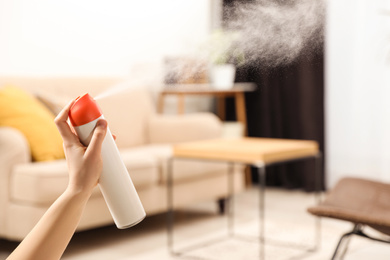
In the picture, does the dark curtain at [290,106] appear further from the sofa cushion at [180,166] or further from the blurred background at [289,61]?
the sofa cushion at [180,166]

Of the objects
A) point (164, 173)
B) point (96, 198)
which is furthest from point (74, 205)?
point (164, 173)

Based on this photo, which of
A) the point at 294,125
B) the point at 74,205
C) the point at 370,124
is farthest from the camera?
the point at 294,125

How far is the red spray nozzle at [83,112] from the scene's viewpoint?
0.72m

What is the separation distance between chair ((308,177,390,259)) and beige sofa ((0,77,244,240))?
97cm

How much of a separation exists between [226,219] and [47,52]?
143 cm

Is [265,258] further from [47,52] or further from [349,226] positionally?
[47,52]

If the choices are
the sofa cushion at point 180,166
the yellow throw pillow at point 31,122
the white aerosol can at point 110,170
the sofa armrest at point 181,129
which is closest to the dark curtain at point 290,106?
the sofa armrest at point 181,129

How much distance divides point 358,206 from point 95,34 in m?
2.29

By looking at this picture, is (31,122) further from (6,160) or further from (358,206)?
(358,206)

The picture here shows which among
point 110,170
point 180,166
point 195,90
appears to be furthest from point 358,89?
point 110,170

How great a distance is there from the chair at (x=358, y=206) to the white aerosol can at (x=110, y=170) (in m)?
0.93

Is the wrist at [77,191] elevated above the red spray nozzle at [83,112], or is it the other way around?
the red spray nozzle at [83,112]

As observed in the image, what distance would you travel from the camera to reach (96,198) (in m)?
2.40

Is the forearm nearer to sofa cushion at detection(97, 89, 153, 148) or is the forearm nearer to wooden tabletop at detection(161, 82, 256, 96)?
sofa cushion at detection(97, 89, 153, 148)
